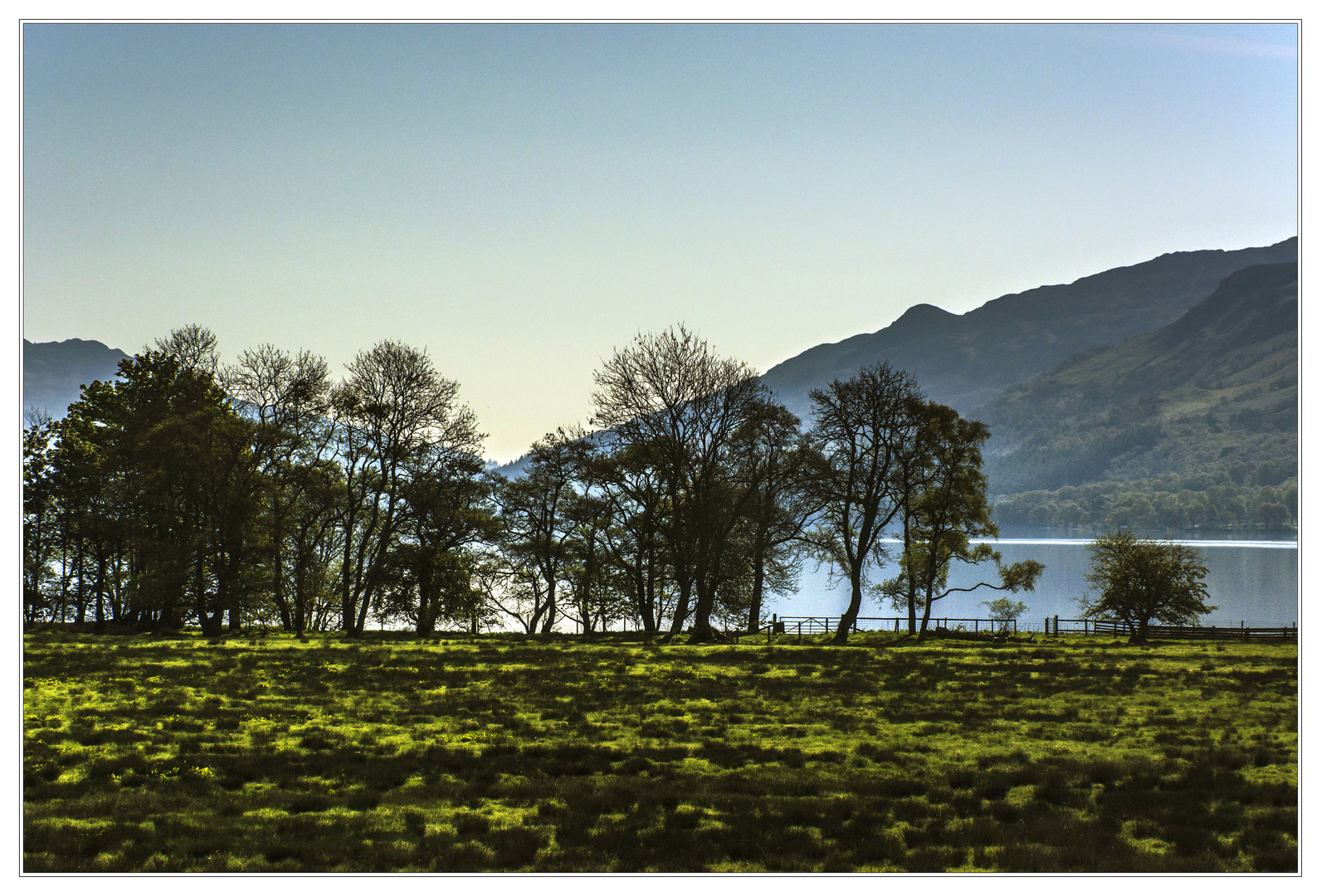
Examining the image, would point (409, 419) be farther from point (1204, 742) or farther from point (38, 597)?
point (1204, 742)

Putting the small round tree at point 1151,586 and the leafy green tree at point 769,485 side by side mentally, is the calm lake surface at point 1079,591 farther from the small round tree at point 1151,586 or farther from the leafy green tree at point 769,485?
the leafy green tree at point 769,485

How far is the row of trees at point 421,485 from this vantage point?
3747cm

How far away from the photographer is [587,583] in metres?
46.7

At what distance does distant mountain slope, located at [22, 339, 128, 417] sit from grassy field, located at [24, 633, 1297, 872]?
582 cm

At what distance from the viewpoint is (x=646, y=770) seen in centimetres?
1269

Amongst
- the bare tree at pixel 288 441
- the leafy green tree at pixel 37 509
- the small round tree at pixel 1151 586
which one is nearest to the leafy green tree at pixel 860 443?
the small round tree at pixel 1151 586

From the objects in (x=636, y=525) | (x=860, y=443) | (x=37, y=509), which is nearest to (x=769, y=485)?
(x=860, y=443)

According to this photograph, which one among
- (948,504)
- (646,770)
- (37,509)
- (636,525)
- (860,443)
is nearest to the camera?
(646,770)

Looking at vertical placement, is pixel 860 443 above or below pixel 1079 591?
above

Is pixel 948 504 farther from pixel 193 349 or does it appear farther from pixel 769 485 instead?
pixel 193 349

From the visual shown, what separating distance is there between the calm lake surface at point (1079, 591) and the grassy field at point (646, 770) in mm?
35667

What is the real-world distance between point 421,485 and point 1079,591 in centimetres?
9082

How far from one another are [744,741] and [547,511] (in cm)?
3547
